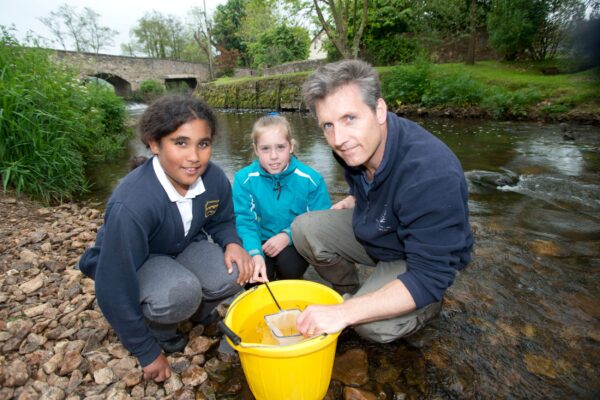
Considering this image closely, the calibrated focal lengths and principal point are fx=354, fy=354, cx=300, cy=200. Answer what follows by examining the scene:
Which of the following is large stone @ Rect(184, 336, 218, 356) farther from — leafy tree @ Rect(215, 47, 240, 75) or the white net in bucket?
leafy tree @ Rect(215, 47, 240, 75)

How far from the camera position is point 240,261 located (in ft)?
5.98

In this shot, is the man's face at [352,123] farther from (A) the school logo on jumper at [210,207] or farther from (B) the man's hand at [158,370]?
→ (B) the man's hand at [158,370]

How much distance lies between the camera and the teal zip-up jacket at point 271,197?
216cm

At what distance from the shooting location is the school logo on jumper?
5.99ft

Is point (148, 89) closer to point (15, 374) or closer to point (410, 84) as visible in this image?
point (410, 84)

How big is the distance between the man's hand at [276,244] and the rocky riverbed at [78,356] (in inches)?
20.6

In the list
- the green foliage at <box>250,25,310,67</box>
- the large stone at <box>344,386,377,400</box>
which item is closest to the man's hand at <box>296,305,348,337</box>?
the large stone at <box>344,386,377,400</box>

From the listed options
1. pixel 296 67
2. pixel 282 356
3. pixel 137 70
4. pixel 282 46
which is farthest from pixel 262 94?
pixel 282 356

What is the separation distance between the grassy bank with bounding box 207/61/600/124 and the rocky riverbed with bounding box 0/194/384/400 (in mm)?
7906

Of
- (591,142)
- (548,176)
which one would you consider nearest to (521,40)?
(591,142)

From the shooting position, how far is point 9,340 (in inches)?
66.9

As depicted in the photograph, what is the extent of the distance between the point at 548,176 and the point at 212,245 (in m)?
4.63

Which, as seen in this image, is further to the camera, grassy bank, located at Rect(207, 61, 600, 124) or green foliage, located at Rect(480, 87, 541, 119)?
green foliage, located at Rect(480, 87, 541, 119)

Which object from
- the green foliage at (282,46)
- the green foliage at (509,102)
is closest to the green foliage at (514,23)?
the green foliage at (509,102)
